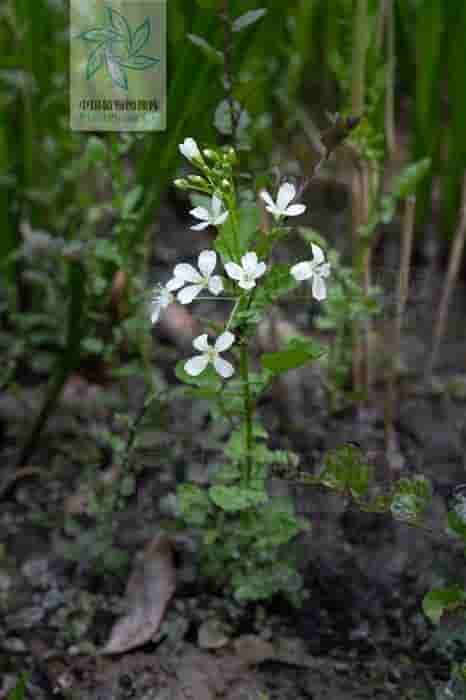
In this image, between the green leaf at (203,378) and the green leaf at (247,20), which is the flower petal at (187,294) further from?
the green leaf at (247,20)

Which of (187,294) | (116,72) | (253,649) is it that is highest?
(116,72)

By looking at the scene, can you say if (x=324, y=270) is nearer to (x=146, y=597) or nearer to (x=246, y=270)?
(x=246, y=270)

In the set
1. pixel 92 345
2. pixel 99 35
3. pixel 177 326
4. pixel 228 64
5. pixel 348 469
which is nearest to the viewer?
pixel 348 469

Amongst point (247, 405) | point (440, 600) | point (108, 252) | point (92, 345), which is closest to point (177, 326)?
point (92, 345)

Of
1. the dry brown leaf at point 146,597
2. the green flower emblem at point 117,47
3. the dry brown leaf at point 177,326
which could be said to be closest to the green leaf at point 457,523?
the dry brown leaf at point 146,597

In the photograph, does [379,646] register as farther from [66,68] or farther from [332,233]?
[66,68]

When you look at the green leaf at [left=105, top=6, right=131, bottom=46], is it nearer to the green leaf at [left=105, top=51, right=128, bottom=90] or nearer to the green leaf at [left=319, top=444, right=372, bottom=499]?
the green leaf at [left=105, top=51, right=128, bottom=90]
